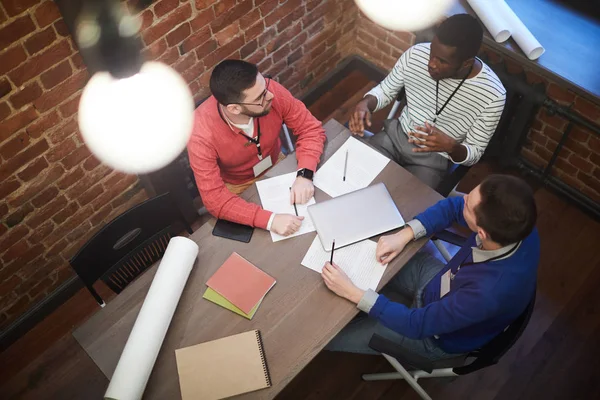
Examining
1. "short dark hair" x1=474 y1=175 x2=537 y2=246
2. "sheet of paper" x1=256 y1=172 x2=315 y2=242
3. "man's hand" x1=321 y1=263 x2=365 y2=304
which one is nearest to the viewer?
"short dark hair" x1=474 y1=175 x2=537 y2=246

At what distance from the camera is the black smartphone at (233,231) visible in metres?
2.04

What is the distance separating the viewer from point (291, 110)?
7.79ft

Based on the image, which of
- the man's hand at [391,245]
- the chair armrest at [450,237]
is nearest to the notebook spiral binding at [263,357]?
the man's hand at [391,245]

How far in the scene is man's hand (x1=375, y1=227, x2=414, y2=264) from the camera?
1.93 metres

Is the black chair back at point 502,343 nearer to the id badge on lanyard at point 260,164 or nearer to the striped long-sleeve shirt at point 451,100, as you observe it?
the striped long-sleeve shirt at point 451,100

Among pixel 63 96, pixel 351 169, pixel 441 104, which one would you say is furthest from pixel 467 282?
pixel 63 96

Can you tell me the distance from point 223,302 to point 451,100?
1449mm

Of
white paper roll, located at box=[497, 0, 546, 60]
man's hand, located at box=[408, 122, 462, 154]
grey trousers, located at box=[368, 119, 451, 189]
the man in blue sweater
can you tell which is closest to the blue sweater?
the man in blue sweater

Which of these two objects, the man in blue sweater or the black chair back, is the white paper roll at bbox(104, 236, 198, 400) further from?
the black chair back

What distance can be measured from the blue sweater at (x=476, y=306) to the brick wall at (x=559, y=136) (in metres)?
1.20

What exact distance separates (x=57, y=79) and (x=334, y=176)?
1.23 meters

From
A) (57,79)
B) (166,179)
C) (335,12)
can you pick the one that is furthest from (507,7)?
(57,79)

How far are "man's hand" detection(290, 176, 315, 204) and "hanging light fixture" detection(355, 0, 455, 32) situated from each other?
1.41 metres

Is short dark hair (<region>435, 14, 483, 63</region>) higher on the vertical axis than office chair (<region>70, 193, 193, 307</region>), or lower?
higher
